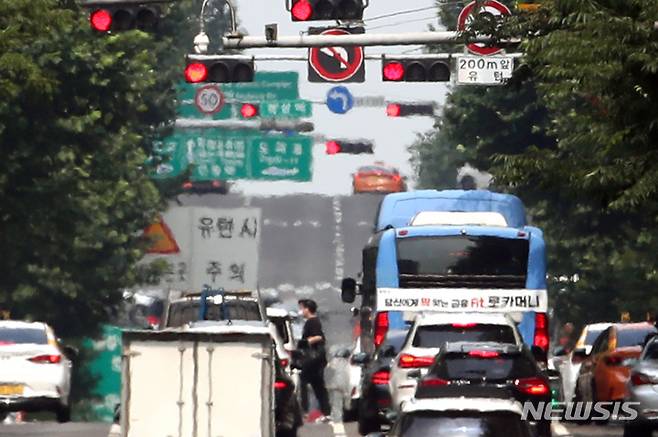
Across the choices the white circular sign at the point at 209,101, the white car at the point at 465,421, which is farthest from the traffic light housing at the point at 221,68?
the white circular sign at the point at 209,101

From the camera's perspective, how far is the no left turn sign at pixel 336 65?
1309 inches

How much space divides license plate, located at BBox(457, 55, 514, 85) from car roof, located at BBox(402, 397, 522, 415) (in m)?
15.4

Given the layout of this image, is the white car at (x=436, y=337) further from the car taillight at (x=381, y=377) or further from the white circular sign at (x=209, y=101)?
the white circular sign at (x=209, y=101)

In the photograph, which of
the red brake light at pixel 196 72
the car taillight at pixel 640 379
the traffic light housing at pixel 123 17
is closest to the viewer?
the traffic light housing at pixel 123 17

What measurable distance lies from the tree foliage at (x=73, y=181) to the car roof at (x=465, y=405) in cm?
2501

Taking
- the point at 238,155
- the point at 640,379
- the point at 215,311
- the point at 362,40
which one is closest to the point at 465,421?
the point at 640,379

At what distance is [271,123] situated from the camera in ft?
237

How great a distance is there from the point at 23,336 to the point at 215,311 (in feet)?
15.7

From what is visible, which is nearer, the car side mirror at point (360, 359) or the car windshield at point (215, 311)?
the car side mirror at point (360, 359)

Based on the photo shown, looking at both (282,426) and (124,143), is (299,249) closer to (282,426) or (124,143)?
(124,143)

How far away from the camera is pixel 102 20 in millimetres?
26078

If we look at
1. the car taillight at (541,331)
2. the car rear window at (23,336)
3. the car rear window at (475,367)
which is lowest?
the car taillight at (541,331)

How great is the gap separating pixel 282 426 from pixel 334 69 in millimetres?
8218

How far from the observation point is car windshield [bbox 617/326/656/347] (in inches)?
1241
